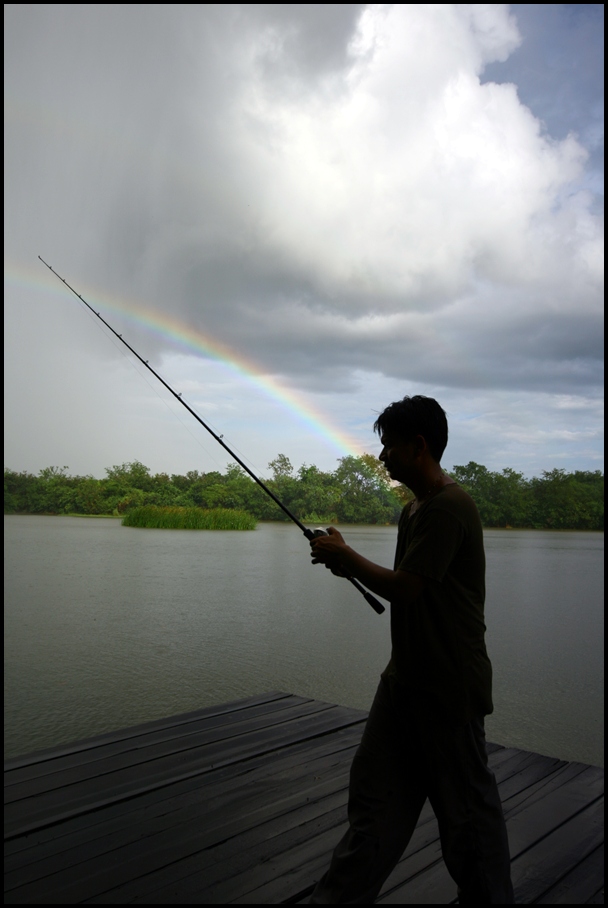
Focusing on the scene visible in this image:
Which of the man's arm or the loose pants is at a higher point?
the man's arm

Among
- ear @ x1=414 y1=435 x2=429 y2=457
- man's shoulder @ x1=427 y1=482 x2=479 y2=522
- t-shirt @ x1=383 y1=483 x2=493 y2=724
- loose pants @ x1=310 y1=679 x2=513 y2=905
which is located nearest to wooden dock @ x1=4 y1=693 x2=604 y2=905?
loose pants @ x1=310 y1=679 x2=513 y2=905

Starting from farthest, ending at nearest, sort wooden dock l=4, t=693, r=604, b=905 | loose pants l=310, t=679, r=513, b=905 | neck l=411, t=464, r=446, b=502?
wooden dock l=4, t=693, r=604, b=905 → neck l=411, t=464, r=446, b=502 → loose pants l=310, t=679, r=513, b=905

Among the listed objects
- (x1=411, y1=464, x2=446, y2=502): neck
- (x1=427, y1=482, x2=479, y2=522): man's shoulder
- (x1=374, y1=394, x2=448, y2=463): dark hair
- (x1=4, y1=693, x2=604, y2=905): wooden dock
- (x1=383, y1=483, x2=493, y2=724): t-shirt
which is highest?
(x1=374, y1=394, x2=448, y2=463): dark hair

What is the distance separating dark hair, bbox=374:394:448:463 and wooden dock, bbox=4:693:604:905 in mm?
1179

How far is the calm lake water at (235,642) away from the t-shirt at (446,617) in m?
3.42

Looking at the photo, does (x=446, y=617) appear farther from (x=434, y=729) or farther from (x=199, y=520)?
(x=199, y=520)

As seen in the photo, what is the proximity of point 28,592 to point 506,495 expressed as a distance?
18235mm

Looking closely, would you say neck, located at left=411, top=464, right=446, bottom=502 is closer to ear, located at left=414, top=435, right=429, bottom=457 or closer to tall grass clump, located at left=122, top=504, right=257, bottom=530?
ear, located at left=414, top=435, right=429, bottom=457

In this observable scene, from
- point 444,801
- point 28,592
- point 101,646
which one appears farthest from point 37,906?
point 28,592

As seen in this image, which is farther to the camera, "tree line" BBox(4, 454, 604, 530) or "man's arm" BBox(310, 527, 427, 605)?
"tree line" BBox(4, 454, 604, 530)

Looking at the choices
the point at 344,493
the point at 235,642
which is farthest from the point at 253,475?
the point at 344,493

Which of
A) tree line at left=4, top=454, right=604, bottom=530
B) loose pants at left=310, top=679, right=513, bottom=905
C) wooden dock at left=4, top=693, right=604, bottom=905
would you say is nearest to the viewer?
loose pants at left=310, top=679, right=513, bottom=905

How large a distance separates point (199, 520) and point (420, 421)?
22.5m

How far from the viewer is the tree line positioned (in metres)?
22.2
